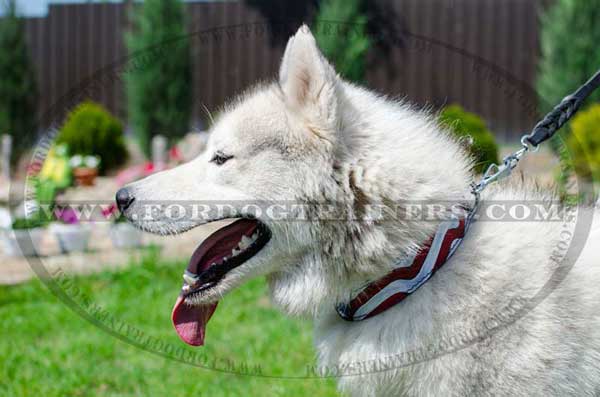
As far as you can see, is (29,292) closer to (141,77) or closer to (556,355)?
(556,355)

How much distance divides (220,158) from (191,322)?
2.01 ft

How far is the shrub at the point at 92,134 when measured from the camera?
34.7 feet

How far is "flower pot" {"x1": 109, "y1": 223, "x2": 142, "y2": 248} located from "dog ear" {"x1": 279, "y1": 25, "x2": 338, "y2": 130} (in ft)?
15.3

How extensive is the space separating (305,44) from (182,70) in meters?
9.69

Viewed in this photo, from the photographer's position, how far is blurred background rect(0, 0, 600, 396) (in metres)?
4.09

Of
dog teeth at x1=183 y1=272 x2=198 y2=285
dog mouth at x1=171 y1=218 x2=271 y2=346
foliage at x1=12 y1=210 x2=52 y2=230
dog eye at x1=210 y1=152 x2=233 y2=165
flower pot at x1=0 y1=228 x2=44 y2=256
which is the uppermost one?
dog eye at x1=210 y1=152 x2=233 y2=165

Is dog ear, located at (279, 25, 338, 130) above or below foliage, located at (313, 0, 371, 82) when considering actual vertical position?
below

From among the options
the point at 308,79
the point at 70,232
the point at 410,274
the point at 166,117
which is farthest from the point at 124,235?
the point at 166,117

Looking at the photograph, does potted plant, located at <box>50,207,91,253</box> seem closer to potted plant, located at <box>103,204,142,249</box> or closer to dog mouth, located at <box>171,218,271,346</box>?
potted plant, located at <box>103,204,142,249</box>

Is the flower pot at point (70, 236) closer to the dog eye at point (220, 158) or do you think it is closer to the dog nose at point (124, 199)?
the dog nose at point (124, 199)

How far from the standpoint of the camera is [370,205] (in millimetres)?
2033

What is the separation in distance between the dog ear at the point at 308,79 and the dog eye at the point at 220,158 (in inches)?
10.7

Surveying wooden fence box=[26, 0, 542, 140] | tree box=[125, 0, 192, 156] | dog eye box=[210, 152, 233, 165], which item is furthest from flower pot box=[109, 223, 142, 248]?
wooden fence box=[26, 0, 542, 140]
